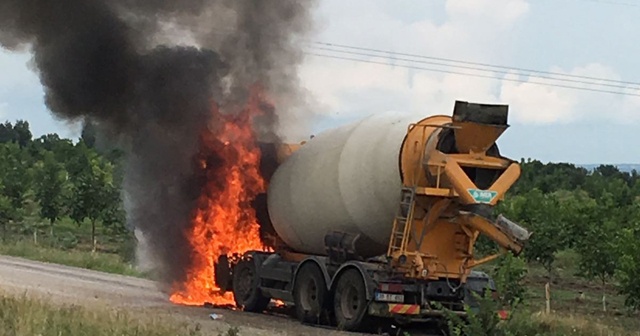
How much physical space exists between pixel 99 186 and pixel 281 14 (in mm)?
20528

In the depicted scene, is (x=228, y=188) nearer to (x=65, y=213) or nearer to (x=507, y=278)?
(x=507, y=278)

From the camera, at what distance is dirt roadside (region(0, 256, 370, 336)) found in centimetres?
1623

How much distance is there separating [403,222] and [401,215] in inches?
4.5

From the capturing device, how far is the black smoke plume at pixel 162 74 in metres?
19.4

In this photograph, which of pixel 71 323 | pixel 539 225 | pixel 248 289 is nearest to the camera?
pixel 71 323

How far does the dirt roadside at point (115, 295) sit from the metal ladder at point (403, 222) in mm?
1680

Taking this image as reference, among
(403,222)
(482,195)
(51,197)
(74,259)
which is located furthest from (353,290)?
(51,197)

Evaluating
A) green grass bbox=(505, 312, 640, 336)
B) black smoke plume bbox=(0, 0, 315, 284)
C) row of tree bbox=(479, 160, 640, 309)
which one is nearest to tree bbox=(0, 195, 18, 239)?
row of tree bbox=(479, 160, 640, 309)

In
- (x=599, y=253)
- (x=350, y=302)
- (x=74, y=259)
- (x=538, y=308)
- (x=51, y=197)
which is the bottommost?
(x=538, y=308)

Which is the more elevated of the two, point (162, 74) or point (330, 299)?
point (162, 74)

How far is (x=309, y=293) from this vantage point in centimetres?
1759

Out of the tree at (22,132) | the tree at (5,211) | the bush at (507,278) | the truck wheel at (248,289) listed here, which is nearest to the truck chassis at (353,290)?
the truck wheel at (248,289)

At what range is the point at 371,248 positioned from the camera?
16.7 meters

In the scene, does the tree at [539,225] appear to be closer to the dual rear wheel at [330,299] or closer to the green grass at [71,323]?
the dual rear wheel at [330,299]
